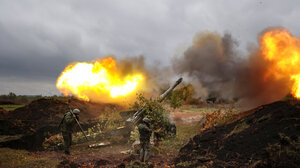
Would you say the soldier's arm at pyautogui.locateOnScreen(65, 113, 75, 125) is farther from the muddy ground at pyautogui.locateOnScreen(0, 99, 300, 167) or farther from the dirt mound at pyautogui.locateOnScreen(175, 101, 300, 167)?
the dirt mound at pyautogui.locateOnScreen(175, 101, 300, 167)

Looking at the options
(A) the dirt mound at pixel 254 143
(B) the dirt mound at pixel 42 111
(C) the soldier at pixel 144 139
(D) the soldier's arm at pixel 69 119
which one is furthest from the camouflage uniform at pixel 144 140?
(B) the dirt mound at pixel 42 111

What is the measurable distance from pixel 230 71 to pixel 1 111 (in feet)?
71.6

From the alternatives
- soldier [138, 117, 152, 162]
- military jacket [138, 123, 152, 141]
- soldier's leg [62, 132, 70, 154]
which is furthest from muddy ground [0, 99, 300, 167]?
military jacket [138, 123, 152, 141]

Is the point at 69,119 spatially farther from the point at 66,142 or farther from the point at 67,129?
the point at 66,142

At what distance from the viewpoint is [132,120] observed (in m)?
13.5

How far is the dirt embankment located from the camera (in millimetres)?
14102

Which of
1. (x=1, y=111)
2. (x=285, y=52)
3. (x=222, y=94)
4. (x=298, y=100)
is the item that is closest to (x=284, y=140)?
(x=298, y=100)

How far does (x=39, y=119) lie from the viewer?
19547 millimetres

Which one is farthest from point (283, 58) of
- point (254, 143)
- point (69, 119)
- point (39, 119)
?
point (39, 119)

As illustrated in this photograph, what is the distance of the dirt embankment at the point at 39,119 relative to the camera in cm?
1410

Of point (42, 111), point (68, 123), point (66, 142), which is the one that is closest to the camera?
point (66, 142)

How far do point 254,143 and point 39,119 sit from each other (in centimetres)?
1807

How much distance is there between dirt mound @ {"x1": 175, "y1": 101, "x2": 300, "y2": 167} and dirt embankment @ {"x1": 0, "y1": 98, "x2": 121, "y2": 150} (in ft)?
25.3

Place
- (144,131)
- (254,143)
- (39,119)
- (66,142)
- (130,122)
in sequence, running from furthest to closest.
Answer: (39,119), (130,122), (66,142), (144,131), (254,143)
